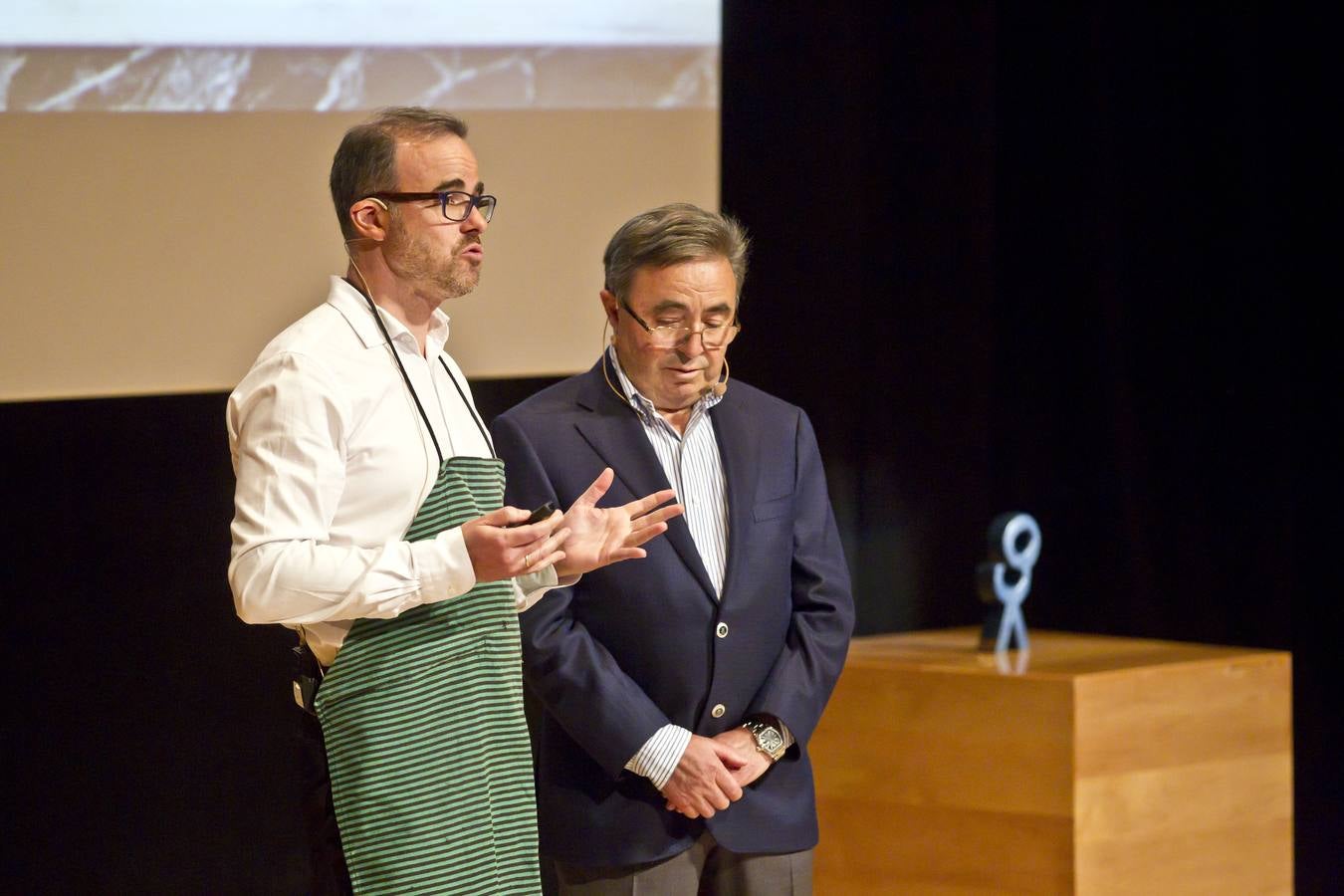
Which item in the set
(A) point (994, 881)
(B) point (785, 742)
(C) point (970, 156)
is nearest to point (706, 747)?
(B) point (785, 742)

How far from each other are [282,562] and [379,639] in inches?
6.9

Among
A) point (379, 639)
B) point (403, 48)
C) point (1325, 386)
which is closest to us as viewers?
point (379, 639)

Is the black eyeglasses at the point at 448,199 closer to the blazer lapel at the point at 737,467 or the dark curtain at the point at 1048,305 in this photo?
the blazer lapel at the point at 737,467

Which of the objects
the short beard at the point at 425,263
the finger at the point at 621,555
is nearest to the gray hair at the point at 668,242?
the short beard at the point at 425,263

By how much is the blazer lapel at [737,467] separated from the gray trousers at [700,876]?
0.38m

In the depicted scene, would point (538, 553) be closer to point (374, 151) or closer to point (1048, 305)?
point (374, 151)

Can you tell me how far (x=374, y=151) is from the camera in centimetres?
191

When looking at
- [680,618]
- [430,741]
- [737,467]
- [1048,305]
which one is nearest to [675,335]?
[737,467]

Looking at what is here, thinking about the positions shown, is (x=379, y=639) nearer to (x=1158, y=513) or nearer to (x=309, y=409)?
(x=309, y=409)

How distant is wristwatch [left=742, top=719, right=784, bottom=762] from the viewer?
2.27 meters

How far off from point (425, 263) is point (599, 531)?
15.4 inches

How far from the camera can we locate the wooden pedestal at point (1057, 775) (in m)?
3.00

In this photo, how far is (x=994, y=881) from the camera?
9.92 feet

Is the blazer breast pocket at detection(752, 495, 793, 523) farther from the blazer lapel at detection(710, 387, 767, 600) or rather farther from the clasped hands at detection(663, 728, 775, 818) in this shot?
the clasped hands at detection(663, 728, 775, 818)
